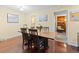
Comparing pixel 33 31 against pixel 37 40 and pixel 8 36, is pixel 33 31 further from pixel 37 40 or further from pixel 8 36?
pixel 8 36

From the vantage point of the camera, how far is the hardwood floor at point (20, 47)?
2055 mm

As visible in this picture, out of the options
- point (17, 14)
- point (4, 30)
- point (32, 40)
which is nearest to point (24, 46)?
point (32, 40)

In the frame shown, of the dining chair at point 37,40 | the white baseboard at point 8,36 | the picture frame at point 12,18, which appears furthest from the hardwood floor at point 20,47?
the picture frame at point 12,18

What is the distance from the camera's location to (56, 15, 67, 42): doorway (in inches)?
83.5

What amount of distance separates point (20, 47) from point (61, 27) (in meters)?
0.99

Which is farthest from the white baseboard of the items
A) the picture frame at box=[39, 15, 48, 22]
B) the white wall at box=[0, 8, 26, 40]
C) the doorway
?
the doorway

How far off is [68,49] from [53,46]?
13.0 inches

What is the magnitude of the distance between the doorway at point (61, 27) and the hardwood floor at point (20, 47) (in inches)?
5.1

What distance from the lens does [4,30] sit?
2082 mm

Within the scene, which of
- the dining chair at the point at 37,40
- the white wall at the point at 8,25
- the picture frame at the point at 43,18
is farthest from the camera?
the dining chair at the point at 37,40

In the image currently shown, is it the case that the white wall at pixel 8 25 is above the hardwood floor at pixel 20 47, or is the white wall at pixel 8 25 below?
above

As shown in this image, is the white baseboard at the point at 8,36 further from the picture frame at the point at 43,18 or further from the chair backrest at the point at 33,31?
the picture frame at the point at 43,18

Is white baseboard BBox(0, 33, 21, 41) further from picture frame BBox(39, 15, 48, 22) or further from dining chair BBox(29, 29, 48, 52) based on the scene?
picture frame BBox(39, 15, 48, 22)

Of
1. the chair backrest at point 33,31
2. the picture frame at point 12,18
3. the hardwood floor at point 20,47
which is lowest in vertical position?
the hardwood floor at point 20,47
